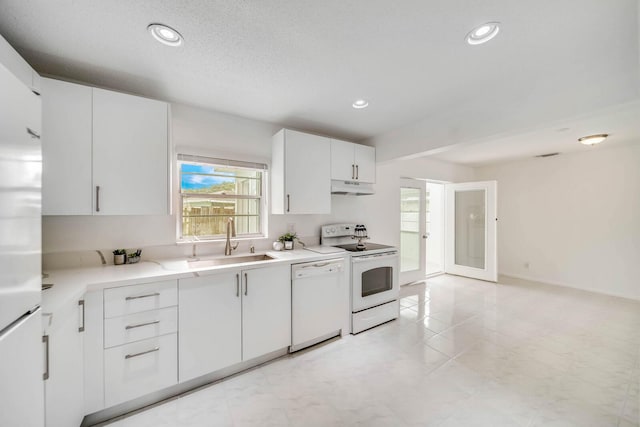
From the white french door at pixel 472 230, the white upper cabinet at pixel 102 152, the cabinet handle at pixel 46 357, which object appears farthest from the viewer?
the white french door at pixel 472 230

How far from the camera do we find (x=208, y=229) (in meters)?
2.67

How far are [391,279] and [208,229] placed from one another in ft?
7.47

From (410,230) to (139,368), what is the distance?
436cm

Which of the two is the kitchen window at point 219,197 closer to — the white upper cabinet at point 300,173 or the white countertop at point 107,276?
the white upper cabinet at point 300,173

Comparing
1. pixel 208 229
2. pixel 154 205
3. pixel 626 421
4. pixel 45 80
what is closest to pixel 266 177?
pixel 208 229

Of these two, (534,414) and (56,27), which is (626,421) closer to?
(534,414)

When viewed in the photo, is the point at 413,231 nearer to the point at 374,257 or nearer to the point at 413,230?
the point at 413,230

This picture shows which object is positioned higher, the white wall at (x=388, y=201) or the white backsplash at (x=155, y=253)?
the white wall at (x=388, y=201)

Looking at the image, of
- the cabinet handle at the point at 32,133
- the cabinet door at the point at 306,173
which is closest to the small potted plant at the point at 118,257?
the cabinet handle at the point at 32,133

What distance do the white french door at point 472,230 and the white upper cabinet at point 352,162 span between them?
107 inches

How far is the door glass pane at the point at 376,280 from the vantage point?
2.90m

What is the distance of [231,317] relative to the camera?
2049mm

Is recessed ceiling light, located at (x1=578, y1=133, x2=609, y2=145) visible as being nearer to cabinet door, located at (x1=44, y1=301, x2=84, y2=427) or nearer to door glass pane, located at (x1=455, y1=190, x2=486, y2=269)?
door glass pane, located at (x1=455, y1=190, x2=486, y2=269)

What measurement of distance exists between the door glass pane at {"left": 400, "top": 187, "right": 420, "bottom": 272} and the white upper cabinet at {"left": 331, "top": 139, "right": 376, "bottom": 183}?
4.73 ft
